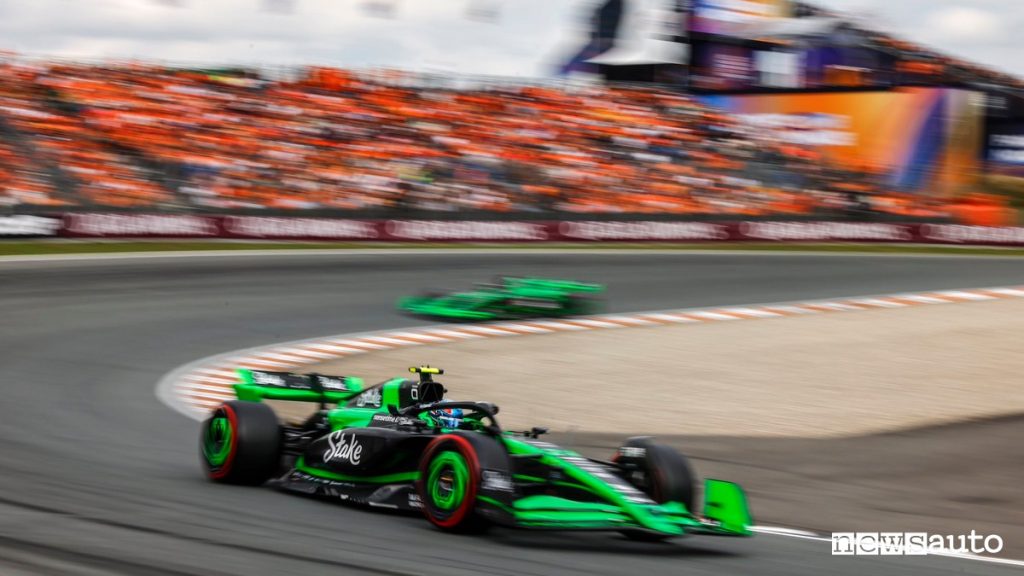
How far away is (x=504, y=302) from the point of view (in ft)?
59.2

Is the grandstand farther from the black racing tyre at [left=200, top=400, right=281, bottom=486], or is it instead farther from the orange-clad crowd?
the black racing tyre at [left=200, top=400, right=281, bottom=486]

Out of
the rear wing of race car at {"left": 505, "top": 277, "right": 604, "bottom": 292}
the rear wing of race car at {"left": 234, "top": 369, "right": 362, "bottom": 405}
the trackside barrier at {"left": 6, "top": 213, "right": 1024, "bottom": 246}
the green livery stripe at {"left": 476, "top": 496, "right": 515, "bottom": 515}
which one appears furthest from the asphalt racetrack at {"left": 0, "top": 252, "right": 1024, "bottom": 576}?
the trackside barrier at {"left": 6, "top": 213, "right": 1024, "bottom": 246}

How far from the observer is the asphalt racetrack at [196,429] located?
19.4ft

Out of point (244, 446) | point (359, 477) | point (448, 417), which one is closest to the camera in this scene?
point (448, 417)

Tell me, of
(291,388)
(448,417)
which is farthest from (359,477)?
(291,388)

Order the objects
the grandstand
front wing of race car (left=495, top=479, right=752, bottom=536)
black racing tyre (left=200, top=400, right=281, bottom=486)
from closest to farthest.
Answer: front wing of race car (left=495, top=479, right=752, bottom=536) → black racing tyre (left=200, top=400, right=281, bottom=486) → the grandstand

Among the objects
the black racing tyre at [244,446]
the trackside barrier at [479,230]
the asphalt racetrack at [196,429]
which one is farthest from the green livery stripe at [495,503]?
the trackside barrier at [479,230]

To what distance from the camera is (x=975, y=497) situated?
27.3ft

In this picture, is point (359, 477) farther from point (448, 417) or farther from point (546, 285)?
point (546, 285)

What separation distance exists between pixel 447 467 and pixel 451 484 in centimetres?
10

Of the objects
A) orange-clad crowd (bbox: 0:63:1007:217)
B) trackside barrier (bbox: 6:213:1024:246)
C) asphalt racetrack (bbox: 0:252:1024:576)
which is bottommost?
asphalt racetrack (bbox: 0:252:1024:576)

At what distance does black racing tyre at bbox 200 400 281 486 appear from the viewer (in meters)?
7.69

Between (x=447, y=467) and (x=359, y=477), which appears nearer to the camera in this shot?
(x=447, y=467)

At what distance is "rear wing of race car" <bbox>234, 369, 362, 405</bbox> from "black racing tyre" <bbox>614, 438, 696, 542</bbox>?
7.08ft
